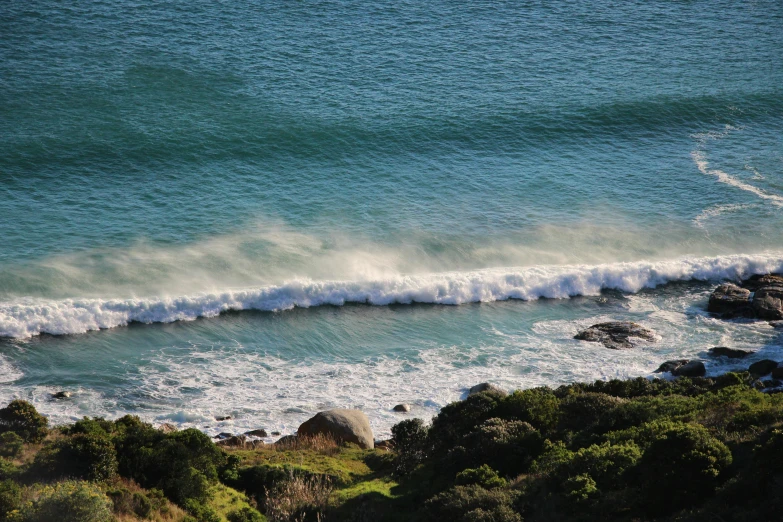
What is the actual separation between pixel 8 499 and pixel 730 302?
3352cm

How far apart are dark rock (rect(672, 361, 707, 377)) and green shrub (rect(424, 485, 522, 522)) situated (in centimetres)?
1533

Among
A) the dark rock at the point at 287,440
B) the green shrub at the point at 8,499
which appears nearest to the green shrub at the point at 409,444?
the dark rock at the point at 287,440

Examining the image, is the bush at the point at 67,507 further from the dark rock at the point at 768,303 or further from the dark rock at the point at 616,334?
the dark rock at the point at 768,303

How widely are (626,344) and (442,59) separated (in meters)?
36.6

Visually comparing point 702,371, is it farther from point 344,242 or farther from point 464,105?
point 464,105

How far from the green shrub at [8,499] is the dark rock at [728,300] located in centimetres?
3273

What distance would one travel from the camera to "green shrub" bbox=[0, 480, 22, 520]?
17.9 meters

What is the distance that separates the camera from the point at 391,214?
47.1m

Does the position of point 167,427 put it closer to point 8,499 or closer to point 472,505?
point 8,499

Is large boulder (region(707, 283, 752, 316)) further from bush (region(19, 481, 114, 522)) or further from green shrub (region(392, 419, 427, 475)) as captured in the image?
bush (region(19, 481, 114, 522))

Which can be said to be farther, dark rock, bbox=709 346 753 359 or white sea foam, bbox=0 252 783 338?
white sea foam, bbox=0 252 783 338

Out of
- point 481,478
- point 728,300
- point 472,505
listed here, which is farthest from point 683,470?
point 728,300

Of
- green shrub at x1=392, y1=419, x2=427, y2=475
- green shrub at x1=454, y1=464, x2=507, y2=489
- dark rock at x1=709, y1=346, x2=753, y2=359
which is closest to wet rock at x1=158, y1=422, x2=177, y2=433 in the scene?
green shrub at x1=392, y1=419, x2=427, y2=475

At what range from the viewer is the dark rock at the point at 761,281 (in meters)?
41.2
